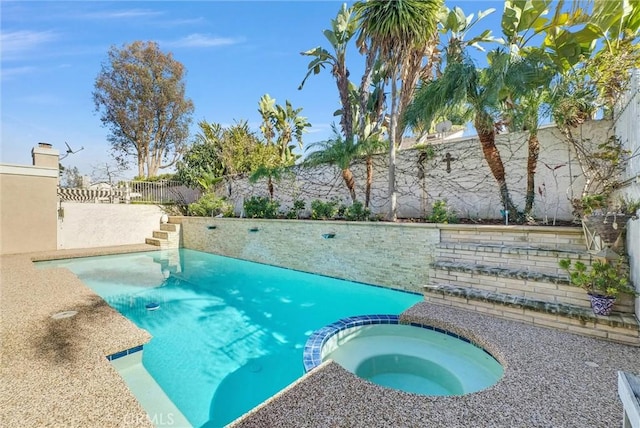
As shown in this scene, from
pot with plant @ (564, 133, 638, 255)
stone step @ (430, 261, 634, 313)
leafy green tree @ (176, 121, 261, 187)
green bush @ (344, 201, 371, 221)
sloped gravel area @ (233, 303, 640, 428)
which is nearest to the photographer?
sloped gravel area @ (233, 303, 640, 428)

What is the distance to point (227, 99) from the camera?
57.0ft

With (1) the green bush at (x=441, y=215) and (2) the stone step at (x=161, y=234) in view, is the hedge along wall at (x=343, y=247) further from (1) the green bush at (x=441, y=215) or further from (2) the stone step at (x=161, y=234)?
(2) the stone step at (x=161, y=234)

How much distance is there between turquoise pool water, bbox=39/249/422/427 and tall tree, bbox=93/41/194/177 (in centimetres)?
1401

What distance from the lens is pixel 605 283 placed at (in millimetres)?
3551

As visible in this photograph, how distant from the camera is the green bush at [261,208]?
37.8 ft

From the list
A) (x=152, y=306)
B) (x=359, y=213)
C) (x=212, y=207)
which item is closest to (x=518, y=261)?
(x=359, y=213)

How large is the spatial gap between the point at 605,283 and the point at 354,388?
11.5 ft

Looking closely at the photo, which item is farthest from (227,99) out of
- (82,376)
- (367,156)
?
(82,376)

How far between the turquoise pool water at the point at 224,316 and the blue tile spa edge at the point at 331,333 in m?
0.61

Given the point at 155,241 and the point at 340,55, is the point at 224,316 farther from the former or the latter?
the point at 340,55

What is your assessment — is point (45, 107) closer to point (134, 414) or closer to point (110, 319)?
point (110, 319)

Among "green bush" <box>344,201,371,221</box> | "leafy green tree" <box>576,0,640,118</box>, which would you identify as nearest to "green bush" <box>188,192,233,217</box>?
"green bush" <box>344,201,371,221</box>

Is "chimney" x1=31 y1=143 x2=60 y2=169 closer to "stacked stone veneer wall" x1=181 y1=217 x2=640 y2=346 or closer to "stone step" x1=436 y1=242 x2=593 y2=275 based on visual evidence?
"stacked stone veneer wall" x1=181 y1=217 x2=640 y2=346

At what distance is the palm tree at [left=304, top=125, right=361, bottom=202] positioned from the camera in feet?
30.0
